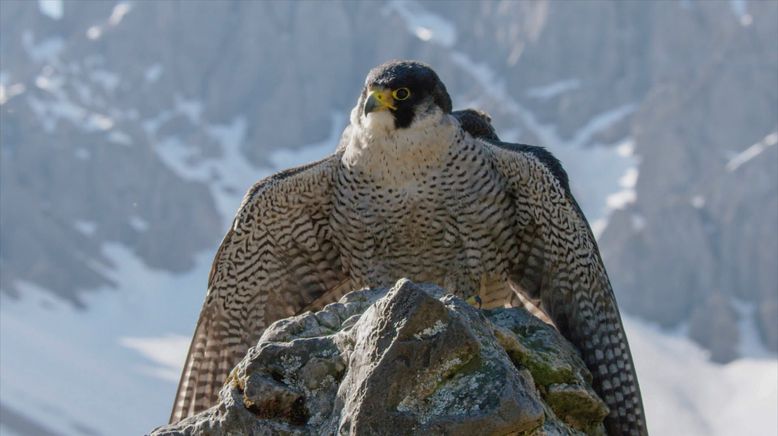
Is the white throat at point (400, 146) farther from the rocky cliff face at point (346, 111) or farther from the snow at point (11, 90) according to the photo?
the snow at point (11, 90)

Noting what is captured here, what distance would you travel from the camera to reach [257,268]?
899cm

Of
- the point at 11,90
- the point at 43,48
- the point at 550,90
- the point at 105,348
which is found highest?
the point at 43,48

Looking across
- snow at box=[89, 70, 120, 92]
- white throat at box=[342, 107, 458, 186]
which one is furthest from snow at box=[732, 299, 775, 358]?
white throat at box=[342, 107, 458, 186]

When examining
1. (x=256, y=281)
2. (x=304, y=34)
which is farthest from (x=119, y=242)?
(x=256, y=281)

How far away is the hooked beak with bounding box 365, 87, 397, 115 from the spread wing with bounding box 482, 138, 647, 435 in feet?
3.40

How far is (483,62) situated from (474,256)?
157361 millimetres

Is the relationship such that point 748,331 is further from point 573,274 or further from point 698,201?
point 573,274

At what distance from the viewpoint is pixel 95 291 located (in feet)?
459

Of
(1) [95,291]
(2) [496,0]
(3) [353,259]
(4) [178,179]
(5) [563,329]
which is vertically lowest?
(5) [563,329]

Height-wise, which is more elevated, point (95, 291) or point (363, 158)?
point (95, 291)

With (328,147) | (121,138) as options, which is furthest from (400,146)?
(121,138)

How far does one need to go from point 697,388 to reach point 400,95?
360 feet

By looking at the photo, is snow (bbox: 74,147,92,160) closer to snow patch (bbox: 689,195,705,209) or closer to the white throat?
snow patch (bbox: 689,195,705,209)

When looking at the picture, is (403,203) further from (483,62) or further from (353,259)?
(483,62)
